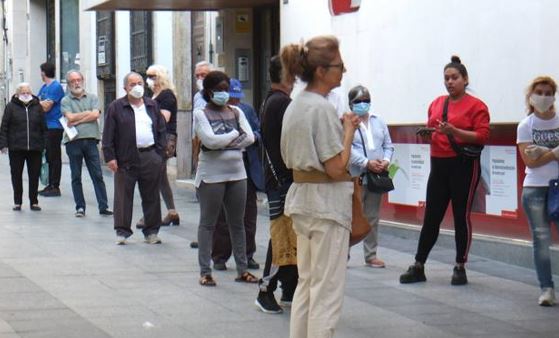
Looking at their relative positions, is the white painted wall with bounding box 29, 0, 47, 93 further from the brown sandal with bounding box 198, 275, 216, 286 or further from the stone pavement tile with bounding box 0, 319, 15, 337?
the stone pavement tile with bounding box 0, 319, 15, 337

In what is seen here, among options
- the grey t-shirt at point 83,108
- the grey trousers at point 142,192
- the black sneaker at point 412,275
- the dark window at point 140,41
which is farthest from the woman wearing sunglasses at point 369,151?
the dark window at point 140,41

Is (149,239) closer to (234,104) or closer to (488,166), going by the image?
(234,104)

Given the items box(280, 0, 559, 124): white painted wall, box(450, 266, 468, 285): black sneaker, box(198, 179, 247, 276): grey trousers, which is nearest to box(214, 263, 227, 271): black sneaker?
box(198, 179, 247, 276): grey trousers

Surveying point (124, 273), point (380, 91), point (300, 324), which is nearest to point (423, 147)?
point (380, 91)

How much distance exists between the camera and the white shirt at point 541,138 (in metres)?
9.09

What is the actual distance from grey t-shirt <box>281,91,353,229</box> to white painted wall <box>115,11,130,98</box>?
19476mm

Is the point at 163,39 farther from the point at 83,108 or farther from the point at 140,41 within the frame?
the point at 83,108

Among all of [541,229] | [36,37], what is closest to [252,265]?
[541,229]

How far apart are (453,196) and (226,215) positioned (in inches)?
75.7

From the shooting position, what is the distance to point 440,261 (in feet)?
38.0

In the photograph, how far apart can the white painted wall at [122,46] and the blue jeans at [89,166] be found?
Answer: 10.0m

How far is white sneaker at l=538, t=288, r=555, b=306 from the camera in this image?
9.06m

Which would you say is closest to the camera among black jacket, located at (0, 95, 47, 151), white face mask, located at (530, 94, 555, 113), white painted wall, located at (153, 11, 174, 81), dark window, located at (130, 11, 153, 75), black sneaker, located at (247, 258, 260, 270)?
white face mask, located at (530, 94, 555, 113)

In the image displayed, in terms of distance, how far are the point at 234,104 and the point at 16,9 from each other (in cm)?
3058
